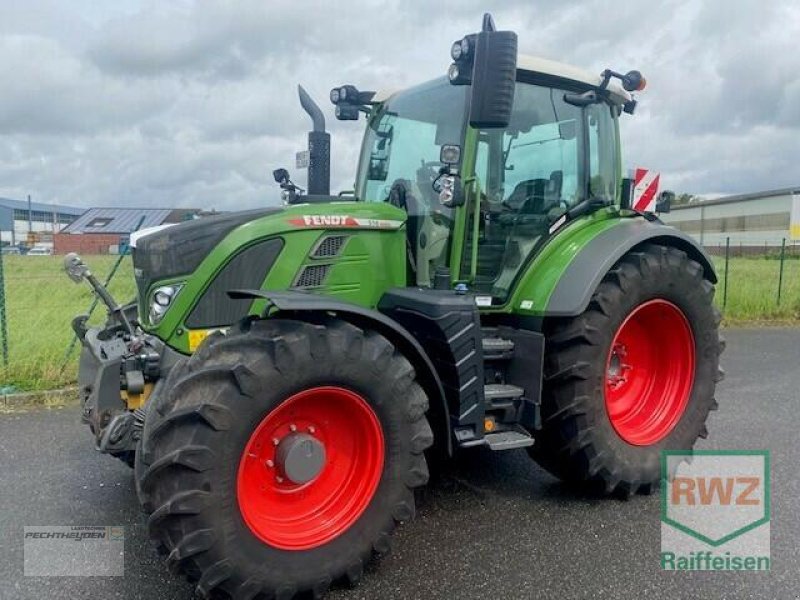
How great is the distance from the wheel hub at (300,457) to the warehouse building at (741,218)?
1457 inches

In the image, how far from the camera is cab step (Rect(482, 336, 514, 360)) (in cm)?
361

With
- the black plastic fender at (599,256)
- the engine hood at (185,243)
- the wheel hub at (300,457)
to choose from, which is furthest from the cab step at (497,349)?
the engine hood at (185,243)

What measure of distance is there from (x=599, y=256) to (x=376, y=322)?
146cm

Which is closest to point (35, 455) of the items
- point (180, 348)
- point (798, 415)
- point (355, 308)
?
point (180, 348)

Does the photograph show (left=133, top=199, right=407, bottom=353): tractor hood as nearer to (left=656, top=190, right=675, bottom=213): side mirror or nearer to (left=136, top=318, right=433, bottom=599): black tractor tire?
(left=136, top=318, right=433, bottom=599): black tractor tire

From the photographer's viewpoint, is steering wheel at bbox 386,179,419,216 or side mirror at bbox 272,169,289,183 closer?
steering wheel at bbox 386,179,419,216

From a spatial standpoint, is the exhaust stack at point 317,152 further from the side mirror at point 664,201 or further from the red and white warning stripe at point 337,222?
the side mirror at point 664,201

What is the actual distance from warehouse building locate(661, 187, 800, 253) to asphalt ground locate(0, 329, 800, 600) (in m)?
35.3

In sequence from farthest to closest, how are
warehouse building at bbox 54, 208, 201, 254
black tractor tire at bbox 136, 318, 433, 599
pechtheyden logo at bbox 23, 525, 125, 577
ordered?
warehouse building at bbox 54, 208, 201, 254 < pechtheyden logo at bbox 23, 525, 125, 577 < black tractor tire at bbox 136, 318, 433, 599

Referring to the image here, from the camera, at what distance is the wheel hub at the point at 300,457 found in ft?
9.05

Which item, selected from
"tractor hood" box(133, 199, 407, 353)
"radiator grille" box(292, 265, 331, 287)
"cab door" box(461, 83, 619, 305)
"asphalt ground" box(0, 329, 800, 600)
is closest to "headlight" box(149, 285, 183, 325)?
"tractor hood" box(133, 199, 407, 353)

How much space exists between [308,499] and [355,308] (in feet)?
2.89

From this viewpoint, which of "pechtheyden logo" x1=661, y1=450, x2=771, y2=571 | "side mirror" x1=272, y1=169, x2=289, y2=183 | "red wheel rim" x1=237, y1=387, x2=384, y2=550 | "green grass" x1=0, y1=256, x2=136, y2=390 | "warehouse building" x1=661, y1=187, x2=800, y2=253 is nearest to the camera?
"red wheel rim" x1=237, y1=387, x2=384, y2=550

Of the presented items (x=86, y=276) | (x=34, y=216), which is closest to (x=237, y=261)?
(x=86, y=276)
